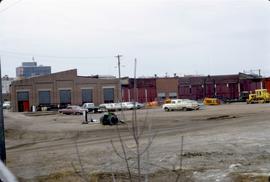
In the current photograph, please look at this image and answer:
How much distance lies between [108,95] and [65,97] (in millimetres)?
10021

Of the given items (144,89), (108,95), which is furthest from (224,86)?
(108,95)

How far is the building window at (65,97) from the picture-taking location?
4058 inches

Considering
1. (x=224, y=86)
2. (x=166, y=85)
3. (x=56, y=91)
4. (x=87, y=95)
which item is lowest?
(x=87, y=95)

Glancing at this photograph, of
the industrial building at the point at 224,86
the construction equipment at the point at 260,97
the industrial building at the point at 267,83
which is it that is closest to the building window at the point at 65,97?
the industrial building at the point at 224,86

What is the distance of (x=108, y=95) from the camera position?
108 metres

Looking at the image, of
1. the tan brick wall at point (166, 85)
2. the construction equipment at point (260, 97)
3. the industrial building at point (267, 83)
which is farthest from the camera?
the tan brick wall at point (166, 85)

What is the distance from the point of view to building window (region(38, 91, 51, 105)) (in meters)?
103

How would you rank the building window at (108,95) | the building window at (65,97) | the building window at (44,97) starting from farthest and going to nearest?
the building window at (108,95) < the building window at (65,97) < the building window at (44,97)

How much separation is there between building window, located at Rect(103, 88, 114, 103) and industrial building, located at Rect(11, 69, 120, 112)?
0.34m

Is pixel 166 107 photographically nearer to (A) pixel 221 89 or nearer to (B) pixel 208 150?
(A) pixel 221 89

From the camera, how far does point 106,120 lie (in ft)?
124

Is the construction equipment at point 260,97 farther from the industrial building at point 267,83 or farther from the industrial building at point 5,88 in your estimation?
the industrial building at point 5,88

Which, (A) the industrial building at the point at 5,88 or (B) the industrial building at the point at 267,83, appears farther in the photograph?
(A) the industrial building at the point at 5,88

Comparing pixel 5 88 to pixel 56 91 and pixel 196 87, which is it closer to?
pixel 56 91
